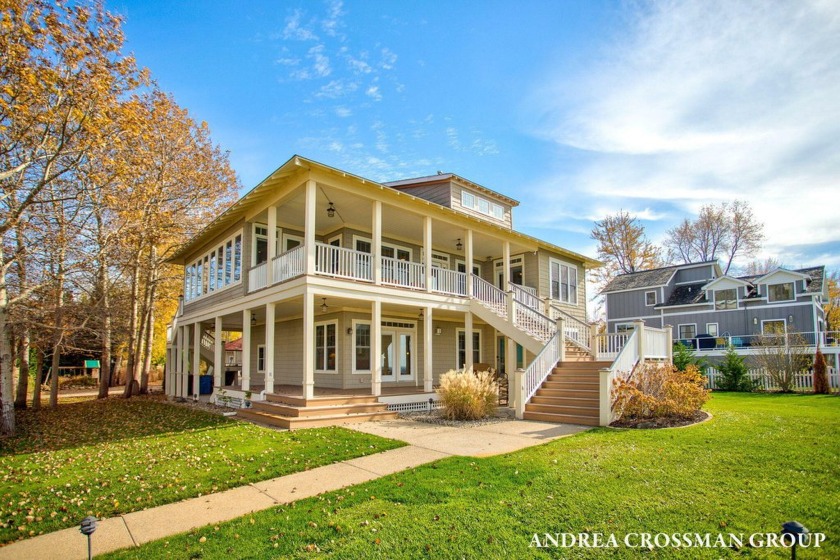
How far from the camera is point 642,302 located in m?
33.3

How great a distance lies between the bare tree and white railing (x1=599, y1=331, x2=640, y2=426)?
30.8 meters

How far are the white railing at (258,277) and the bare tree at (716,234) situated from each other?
119 ft

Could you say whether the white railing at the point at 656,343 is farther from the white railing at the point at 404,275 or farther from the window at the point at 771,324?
the window at the point at 771,324

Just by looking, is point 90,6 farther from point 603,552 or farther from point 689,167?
point 689,167

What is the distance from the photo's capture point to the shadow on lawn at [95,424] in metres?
9.87

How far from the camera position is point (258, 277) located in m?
14.4

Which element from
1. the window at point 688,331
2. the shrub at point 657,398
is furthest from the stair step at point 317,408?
the window at point 688,331

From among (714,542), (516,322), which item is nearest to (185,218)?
(516,322)

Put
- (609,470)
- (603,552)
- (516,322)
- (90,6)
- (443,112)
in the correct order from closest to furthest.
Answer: (603,552) → (609,470) → (90,6) → (443,112) → (516,322)

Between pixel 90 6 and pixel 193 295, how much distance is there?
13568 mm

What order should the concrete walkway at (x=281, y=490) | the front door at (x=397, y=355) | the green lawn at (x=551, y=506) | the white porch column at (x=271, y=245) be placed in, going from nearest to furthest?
the green lawn at (x=551, y=506), the concrete walkway at (x=281, y=490), the white porch column at (x=271, y=245), the front door at (x=397, y=355)

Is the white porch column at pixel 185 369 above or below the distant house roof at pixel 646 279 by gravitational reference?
below

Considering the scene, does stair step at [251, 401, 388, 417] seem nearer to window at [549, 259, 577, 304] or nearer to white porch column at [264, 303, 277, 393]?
white porch column at [264, 303, 277, 393]

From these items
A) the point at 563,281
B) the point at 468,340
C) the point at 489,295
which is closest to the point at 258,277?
the point at 468,340
